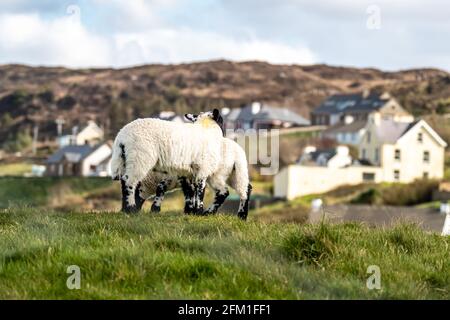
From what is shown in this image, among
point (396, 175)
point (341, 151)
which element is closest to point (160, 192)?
point (396, 175)

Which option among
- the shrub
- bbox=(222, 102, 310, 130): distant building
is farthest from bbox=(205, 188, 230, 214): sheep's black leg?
bbox=(222, 102, 310, 130): distant building

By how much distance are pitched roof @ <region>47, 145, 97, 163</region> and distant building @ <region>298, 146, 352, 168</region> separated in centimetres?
2964

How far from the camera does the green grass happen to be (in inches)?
370

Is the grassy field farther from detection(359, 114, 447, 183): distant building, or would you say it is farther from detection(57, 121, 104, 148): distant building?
detection(359, 114, 447, 183): distant building

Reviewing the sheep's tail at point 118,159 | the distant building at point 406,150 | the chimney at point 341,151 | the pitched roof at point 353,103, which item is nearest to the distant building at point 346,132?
the chimney at point 341,151

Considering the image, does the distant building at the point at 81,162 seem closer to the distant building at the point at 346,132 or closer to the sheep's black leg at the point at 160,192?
the distant building at the point at 346,132

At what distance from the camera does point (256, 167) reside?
110 metres

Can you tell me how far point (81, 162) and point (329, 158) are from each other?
112 feet

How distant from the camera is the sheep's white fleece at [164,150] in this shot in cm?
1543

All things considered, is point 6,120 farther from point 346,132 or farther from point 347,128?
point 346,132

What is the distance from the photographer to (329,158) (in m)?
108

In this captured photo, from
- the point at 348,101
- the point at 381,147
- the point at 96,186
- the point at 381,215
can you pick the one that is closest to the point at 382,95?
A: the point at 348,101

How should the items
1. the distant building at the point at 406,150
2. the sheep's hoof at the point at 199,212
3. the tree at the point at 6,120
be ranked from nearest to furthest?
the sheep's hoof at the point at 199,212 → the distant building at the point at 406,150 → the tree at the point at 6,120

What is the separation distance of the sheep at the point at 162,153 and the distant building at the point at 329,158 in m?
90.8
